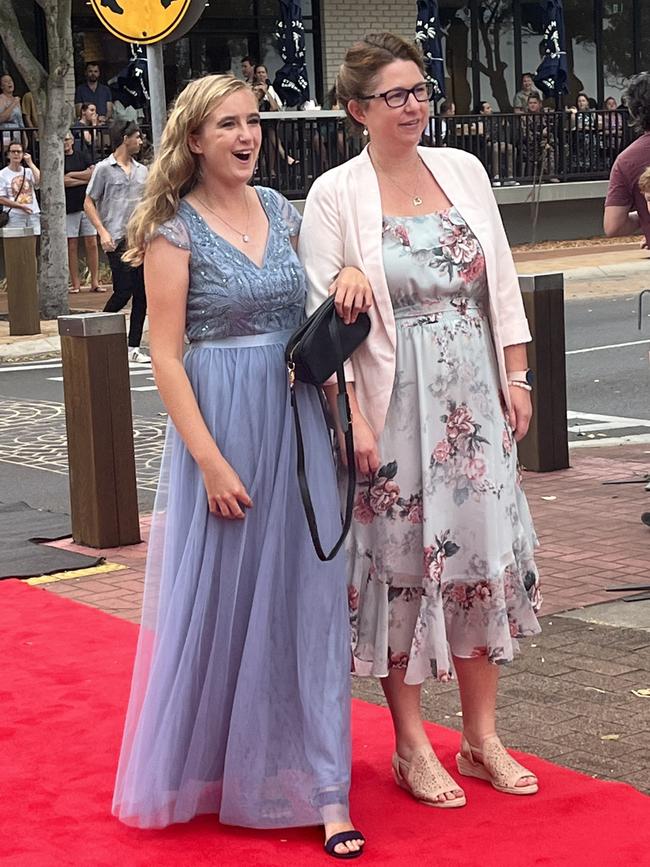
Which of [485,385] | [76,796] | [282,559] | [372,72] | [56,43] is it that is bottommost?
[76,796]

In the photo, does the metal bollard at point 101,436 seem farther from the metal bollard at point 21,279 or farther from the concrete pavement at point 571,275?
the metal bollard at point 21,279

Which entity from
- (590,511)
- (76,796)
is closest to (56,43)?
(590,511)

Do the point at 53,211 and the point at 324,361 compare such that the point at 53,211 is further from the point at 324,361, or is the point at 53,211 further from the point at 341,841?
the point at 341,841

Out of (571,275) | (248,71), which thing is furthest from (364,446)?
(248,71)

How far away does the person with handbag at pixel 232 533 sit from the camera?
420cm

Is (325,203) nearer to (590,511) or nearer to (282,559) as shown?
(282,559)

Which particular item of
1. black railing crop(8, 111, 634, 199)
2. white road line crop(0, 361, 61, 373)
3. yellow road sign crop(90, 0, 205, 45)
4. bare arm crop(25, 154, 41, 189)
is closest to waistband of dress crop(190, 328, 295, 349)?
yellow road sign crop(90, 0, 205, 45)

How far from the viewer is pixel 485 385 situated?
4387 mm

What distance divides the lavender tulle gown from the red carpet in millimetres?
115

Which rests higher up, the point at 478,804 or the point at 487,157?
the point at 487,157

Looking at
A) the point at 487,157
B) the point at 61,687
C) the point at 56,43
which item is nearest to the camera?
the point at 61,687

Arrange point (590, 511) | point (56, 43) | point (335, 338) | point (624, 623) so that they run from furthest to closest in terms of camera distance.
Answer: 1. point (56, 43)
2. point (590, 511)
3. point (624, 623)
4. point (335, 338)

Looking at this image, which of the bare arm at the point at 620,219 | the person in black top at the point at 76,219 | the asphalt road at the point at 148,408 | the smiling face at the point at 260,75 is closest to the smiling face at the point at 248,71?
→ the smiling face at the point at 260,75

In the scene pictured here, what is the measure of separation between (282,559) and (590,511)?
4169 millimetres
